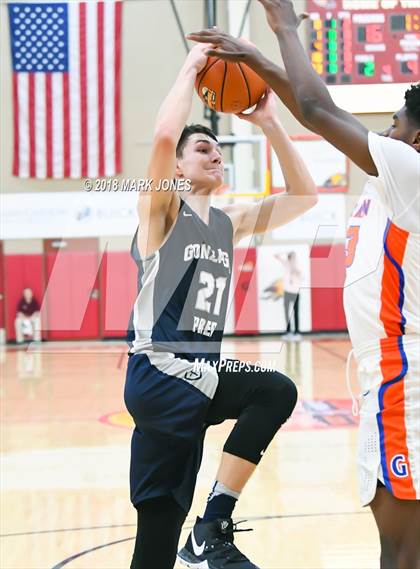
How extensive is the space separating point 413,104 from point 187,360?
1.22 m

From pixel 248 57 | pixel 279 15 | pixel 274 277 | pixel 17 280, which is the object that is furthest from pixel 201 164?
pixel 17 280

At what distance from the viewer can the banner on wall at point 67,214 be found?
656 inches

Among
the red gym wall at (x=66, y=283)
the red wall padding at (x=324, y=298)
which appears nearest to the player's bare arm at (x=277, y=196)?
the red gym wall at (x=66, y=283)

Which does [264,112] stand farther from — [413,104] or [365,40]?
[365,40]

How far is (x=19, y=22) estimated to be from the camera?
16.0 m

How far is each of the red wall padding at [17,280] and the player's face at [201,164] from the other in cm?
1487

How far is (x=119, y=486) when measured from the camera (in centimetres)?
578

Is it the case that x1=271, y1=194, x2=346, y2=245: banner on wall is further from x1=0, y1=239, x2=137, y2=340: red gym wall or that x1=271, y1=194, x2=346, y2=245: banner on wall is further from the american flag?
the american flag

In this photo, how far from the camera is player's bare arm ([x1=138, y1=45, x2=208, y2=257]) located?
2.89 metres

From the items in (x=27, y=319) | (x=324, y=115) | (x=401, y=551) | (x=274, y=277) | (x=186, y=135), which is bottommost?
(x=27, y=319)

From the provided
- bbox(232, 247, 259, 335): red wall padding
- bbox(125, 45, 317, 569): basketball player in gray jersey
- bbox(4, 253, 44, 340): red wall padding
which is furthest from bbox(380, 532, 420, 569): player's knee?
bbox(4, 253, 44, 340): red wall padding

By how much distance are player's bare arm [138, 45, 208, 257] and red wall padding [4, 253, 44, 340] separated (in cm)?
1509

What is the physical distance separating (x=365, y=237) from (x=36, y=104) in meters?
14.8

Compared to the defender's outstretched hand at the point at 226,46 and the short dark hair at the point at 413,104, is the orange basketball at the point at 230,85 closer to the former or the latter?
the defender's outstretched hand at the point at 226,46
